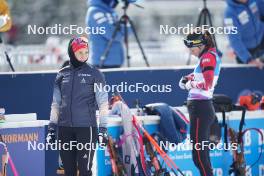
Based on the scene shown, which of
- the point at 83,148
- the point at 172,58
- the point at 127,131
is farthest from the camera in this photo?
the point at 172,58

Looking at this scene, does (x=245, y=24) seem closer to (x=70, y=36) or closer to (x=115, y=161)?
(x=115, y=161)

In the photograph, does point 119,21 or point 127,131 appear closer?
point 127,131

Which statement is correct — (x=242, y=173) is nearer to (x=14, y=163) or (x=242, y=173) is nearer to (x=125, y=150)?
(x=125, y=150)

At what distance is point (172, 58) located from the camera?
18531 mm

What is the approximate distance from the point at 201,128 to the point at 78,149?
1405mm

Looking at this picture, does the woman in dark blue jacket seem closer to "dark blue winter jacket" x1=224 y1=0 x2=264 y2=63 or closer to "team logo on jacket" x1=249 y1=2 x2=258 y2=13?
"dark blue winter jacket" x1=224 y1=0 x2=264 y2=63

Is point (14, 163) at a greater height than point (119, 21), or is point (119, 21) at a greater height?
point (119, 21)

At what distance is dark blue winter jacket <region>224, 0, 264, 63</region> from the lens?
12586 mm

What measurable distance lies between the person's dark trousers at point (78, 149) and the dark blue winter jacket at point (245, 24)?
4056 mm

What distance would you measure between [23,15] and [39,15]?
52cm

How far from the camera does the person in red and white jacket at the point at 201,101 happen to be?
31.2ft

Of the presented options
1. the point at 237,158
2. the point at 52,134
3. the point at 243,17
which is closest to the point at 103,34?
the point at 243,17

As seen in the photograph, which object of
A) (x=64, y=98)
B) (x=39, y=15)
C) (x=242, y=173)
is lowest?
(x=242, y=173)

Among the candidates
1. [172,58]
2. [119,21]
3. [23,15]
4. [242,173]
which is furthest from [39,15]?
[242,173]
